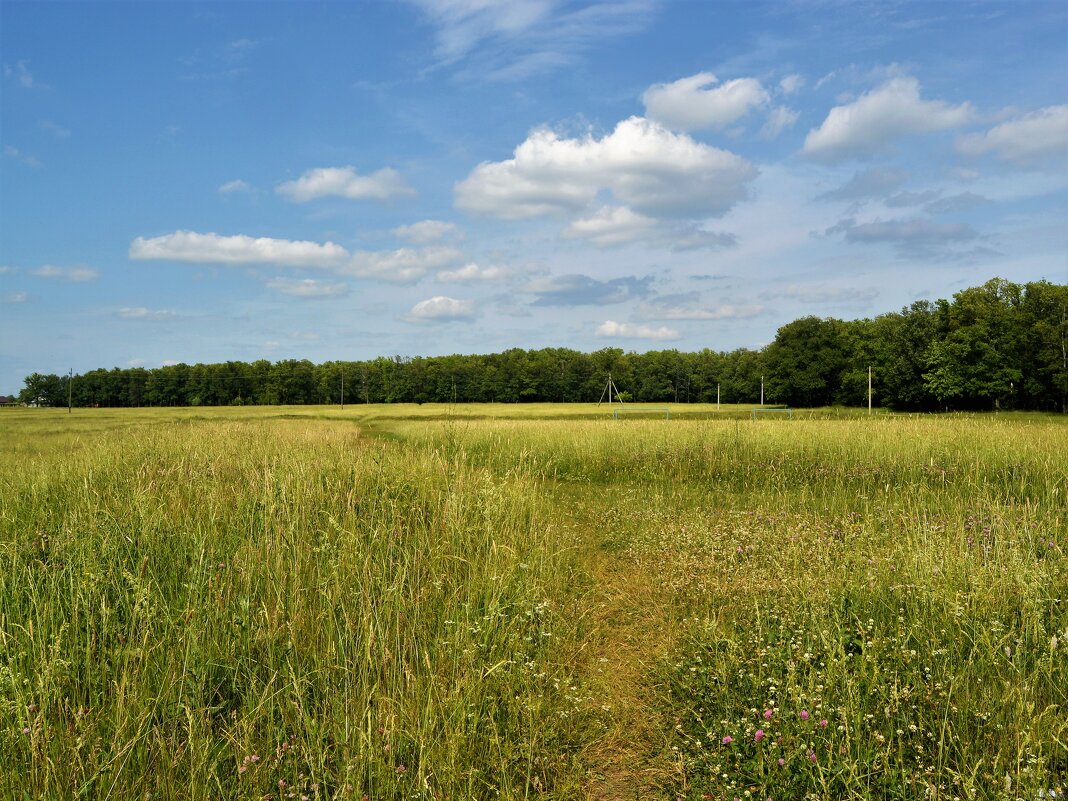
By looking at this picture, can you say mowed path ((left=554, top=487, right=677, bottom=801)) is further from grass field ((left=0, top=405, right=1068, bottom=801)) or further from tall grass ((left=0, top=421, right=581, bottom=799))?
tall grass ((left=0, top=421, right=581, bottom=799))

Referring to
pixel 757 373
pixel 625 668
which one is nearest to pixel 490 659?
pixel 625 668

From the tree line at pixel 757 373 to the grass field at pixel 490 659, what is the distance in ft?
177

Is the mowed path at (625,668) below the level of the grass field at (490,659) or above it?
below

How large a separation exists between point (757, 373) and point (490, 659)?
365ft

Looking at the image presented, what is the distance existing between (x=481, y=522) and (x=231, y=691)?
3.58 m

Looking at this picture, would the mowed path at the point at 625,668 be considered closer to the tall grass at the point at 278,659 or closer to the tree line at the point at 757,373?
the tall grass at the point at 278,659

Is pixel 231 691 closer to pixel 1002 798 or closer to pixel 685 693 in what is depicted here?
pixel 685 693

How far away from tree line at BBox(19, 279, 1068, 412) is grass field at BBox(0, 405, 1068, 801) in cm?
5404

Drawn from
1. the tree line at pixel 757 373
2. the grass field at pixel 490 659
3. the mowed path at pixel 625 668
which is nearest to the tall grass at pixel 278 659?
the grass field at pixel 490 659

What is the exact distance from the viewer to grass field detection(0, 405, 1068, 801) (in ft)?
10.4

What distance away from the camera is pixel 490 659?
4.38 m

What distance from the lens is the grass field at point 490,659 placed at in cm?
318

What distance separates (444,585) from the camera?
544cm

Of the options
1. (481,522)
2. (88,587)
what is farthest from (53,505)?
(481,522)
